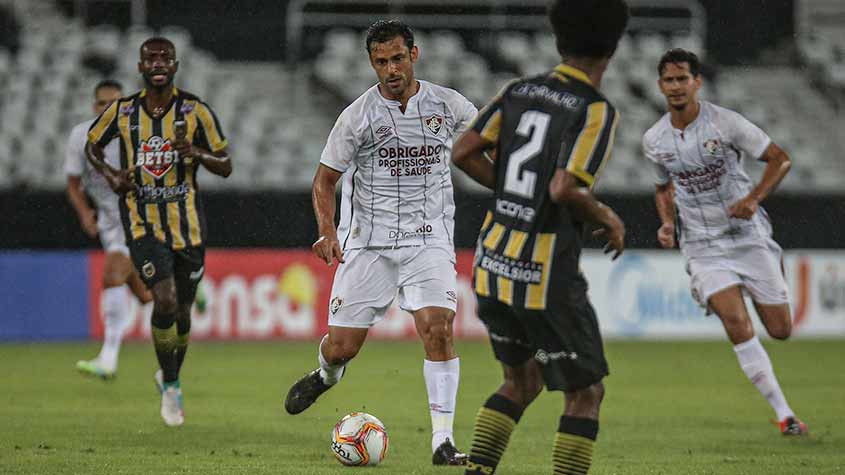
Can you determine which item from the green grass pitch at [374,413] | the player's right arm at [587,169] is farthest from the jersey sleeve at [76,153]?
the player's right arm at [587,169]

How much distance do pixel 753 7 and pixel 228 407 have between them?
17.4 m

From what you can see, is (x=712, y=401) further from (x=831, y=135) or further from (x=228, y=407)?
(x=831, y=135)

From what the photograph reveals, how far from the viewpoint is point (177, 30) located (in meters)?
21.6

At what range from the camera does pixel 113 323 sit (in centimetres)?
1168

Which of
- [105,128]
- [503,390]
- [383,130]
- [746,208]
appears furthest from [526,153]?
[105,128]

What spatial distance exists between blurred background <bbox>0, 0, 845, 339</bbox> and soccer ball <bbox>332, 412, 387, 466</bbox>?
9333 millimetres

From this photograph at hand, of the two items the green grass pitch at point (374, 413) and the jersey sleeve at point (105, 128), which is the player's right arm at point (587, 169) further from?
the jersey sleeve at point (105, 128)

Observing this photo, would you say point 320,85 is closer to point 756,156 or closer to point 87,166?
point 87,166

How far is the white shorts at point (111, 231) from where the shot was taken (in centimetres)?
1205

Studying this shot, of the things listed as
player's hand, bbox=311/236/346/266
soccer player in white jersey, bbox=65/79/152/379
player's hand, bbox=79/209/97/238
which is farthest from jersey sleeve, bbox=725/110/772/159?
player's hand, bbox=79/209/97/238

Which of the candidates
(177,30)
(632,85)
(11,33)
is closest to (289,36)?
(177,30)

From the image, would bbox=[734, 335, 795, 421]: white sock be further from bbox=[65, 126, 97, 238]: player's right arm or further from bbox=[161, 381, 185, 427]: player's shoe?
bbox=[65, 126, 97, 238]: player's right arm

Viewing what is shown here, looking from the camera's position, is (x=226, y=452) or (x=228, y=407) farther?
(x=228, y=407)

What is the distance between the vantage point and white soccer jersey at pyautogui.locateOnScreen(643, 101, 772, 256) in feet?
29.5
